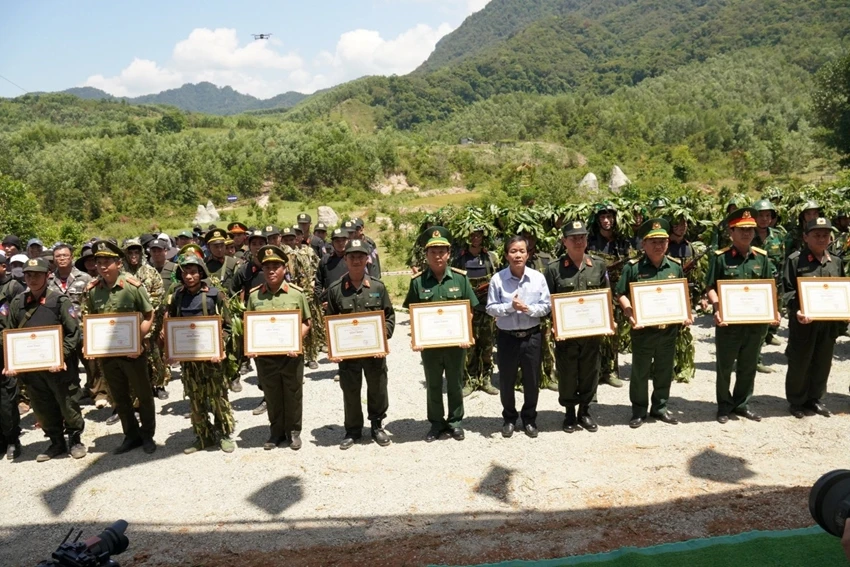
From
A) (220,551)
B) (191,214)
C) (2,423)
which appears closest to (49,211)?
(191,214)

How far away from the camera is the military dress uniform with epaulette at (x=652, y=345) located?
19.2 ft

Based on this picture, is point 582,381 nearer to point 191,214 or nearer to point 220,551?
point 220,551

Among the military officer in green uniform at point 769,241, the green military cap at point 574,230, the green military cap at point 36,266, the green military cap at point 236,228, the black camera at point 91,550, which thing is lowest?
the black camera at point 91,550

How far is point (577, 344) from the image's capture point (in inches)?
231

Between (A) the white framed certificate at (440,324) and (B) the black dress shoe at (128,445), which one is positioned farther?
(B) the black dress shoe at (128,445)

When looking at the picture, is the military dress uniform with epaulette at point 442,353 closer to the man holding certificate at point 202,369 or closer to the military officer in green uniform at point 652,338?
the military officer in green uniform at point 652,338

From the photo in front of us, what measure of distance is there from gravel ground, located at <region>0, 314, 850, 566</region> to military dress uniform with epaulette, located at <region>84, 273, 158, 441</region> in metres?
0.63

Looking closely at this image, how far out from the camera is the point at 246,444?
20.5ft

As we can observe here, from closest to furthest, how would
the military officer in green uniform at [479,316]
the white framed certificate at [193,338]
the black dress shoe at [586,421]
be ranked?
the white framed certificate at [193,338] < the black dress shoe at [586,421] < the military officer in green uniform at [479,316]

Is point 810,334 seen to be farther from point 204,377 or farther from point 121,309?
point 121,309

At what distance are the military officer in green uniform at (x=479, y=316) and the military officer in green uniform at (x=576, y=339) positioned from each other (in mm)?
1589

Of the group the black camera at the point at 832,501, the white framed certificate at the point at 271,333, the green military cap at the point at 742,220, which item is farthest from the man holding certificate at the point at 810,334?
the white framed certificate at the point at 271,333

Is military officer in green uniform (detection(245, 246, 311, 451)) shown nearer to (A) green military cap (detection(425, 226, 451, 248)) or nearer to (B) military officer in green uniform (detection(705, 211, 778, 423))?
(A) green military cap (detection(425, 226, 451, 248))

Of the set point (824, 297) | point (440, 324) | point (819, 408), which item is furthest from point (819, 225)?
point (440, 324)
